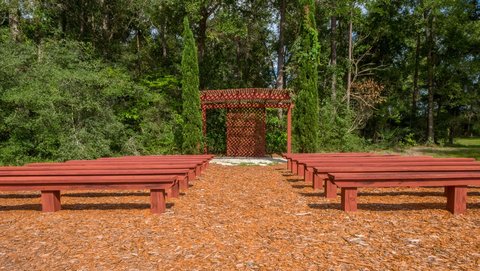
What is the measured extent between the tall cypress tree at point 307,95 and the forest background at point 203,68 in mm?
363

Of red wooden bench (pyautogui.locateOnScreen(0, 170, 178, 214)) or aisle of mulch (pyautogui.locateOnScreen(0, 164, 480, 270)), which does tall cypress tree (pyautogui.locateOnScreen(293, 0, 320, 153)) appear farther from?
red wooden bench (pyautogui.locateOnScreen(0, 170, 178, 214))

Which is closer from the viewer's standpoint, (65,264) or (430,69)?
(65,264)

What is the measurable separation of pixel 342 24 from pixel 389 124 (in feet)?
30.2

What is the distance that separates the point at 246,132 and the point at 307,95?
3480 mm

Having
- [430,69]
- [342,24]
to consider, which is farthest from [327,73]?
[430,69]

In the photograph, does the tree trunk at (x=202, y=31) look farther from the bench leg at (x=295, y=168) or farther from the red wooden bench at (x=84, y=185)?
the red wooden bench at (x=84, y=185)

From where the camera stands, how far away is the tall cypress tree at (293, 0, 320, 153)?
1274cm

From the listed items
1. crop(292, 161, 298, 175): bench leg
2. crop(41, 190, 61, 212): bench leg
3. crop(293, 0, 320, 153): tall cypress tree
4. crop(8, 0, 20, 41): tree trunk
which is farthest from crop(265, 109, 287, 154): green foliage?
crop(8, 0, 20, 41): tree trunk

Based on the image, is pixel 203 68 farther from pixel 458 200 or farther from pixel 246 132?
pixel 458 200

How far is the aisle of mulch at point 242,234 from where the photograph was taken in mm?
2840

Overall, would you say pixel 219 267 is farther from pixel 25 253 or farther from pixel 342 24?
pixel 342 24

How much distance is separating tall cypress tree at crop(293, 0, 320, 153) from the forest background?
0.36 meters

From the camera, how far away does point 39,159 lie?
443 inches

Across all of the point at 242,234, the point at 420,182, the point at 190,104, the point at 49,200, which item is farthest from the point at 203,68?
the point at 242,234
